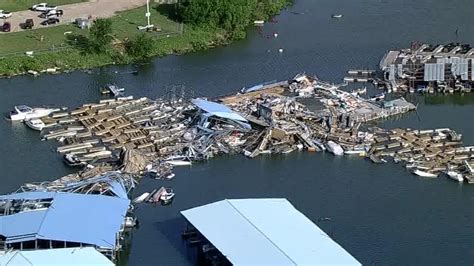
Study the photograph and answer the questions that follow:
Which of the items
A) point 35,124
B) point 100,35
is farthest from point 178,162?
point 100,35

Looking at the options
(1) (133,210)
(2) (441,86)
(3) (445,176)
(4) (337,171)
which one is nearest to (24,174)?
(1) (133,210)

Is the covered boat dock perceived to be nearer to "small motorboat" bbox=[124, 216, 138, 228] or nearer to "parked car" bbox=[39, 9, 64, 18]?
"small motorboat" bbox=[124, 216, 138, 228]

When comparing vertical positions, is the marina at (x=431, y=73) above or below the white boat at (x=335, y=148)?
above

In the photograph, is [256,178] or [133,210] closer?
[133,210]

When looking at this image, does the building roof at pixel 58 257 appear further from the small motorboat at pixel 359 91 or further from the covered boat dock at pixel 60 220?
the small motorboat at pixel 359 91

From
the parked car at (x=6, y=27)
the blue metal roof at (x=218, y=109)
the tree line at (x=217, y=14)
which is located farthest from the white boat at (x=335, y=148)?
the parked car at (x=6, y=27)

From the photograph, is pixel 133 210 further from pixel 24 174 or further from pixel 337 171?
pixel 337 171

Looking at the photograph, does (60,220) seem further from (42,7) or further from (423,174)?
(42,7)
